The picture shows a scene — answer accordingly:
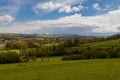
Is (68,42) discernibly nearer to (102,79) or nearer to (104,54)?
(104,54)

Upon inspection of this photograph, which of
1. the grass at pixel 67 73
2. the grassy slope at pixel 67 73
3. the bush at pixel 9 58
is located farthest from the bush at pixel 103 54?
the grass at pixel 67 73

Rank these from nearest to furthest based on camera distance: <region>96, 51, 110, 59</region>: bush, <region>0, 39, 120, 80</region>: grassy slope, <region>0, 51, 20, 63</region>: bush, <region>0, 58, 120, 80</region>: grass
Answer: <region>0, 58, 120, 80</region>: grass < <region>0, 39, 120, 80</region>: grassy slope < <region>0, 51, 20, 63</region>: bush < <region>96, 51, 110, 59</region>: bush

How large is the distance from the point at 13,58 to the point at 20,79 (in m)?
66.2

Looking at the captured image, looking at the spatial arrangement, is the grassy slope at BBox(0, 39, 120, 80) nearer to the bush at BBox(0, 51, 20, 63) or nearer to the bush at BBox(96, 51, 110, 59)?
the bush at BBox(0, 51, 20, 63)

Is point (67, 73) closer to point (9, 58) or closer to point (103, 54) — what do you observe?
point (9, 58)

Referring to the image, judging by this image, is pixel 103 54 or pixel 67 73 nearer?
pixel 67 73

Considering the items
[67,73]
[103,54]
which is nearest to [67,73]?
[67,73]

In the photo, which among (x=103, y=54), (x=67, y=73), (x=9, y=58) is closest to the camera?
(x=67, y=73)

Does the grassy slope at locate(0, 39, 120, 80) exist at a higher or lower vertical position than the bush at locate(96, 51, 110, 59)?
higher

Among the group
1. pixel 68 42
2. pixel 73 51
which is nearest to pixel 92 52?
pixel 73 51

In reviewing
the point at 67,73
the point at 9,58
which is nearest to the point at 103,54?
the point at 9,58

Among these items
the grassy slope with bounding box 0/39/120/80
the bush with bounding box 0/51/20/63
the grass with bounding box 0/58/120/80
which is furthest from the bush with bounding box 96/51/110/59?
the grass with bounding box 0/58/120/80

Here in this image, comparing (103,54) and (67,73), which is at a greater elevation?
(67,73)

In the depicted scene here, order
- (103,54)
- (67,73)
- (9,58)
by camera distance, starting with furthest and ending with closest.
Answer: (103,54) < (9,58) < (67,73)
